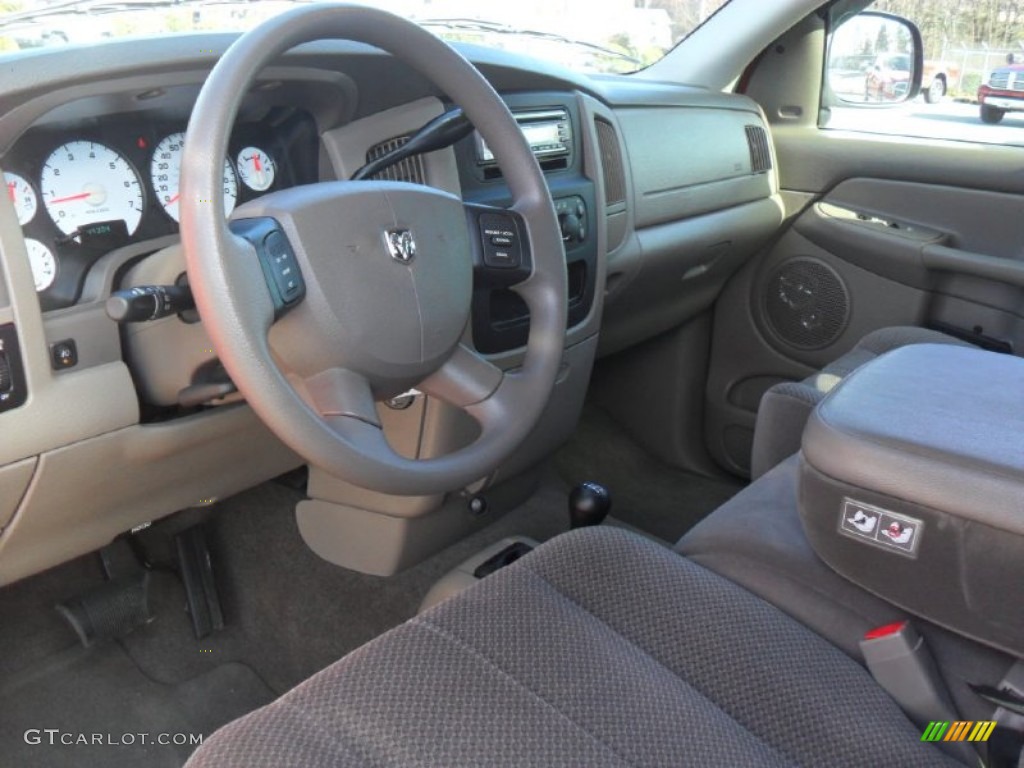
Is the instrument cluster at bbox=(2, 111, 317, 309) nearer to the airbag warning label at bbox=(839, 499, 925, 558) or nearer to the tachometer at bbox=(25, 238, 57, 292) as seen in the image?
the tachometer at bbox=(25, 238, 57, 292)

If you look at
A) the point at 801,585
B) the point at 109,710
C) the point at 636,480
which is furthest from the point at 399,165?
the point at 636,480

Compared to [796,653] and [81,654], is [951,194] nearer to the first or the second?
[796,653]

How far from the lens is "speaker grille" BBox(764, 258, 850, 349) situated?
8.07 ft

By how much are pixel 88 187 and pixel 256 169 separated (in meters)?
0.24

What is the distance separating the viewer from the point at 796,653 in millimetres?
1051

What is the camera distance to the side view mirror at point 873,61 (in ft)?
8.03

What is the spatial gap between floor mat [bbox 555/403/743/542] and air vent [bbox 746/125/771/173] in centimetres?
74

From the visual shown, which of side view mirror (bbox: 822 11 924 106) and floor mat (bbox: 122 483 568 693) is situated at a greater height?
side view mirror (bbox: 822 11 924 106)

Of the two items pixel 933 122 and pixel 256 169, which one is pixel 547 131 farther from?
pixel 933 122

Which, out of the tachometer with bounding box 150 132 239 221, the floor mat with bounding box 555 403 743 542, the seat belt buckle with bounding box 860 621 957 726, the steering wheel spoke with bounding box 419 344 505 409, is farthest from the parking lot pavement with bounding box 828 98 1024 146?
the tachometer with bounding box 150 132 239 221

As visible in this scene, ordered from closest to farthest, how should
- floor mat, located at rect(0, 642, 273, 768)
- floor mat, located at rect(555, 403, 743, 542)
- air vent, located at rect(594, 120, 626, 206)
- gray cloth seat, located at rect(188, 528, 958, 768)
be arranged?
gray cloth seat, located at rect(188, 528, 958, 768), floor mat, located at rect(0, 642, 273, 768), air vent, located at rect(594, 120, 626, 206), floor mat, located at rect(555, 403, 743, 542)

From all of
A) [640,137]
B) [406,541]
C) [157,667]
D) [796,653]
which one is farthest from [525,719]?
[640,137]

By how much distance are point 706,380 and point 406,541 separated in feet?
3.61

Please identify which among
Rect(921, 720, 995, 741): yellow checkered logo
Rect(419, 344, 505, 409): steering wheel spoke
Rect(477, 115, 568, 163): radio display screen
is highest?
Rect(477, 115, 568, 163): radio display screen
